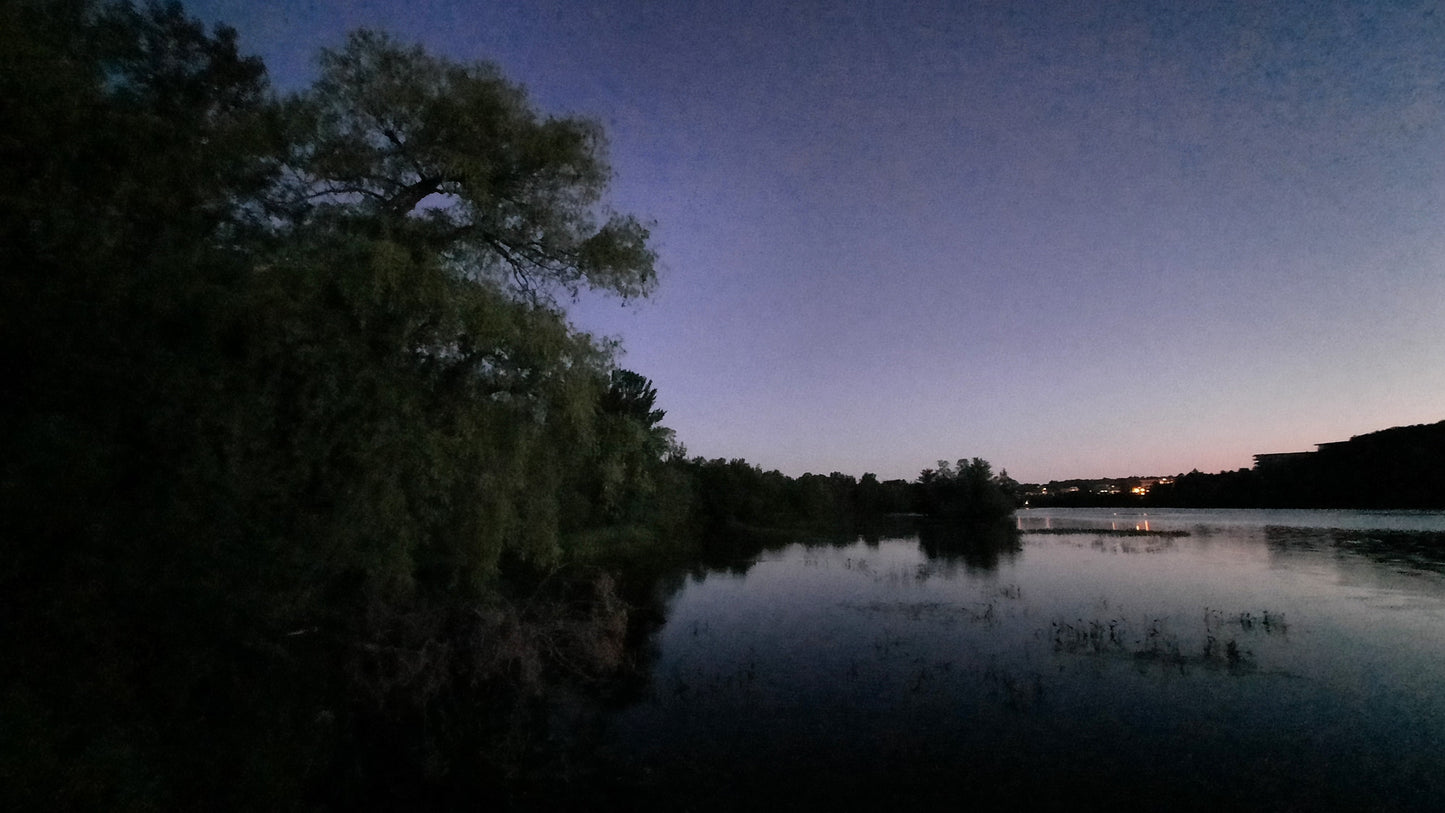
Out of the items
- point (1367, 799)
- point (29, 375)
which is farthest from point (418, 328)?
point (1367, 799)

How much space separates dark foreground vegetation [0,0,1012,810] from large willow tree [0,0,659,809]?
0.16 feet

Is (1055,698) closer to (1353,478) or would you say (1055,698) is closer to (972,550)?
(972,550)

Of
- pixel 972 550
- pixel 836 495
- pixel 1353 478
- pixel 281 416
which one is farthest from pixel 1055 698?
pixel 836 495

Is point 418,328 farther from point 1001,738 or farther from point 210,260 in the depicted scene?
point 1001,738

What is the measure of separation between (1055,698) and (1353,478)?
112466mm

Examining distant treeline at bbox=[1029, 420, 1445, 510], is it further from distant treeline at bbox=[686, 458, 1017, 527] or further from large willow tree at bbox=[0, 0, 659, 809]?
large willow tree at bbox=[0, 0, 659, 809]

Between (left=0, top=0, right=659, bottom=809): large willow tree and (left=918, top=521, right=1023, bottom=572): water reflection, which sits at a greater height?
(left=0, top=0, right=659, bottom=809): large willow tree

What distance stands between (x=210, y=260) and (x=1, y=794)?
722cm

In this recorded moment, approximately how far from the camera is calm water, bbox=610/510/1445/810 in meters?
9.03

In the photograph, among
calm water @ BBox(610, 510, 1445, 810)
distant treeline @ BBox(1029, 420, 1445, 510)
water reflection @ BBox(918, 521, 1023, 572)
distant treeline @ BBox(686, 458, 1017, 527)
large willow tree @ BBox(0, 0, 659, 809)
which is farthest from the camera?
distant treeline @ BBox(1029, 420, 1445, 510)

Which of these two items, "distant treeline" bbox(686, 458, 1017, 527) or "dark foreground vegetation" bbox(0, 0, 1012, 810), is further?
"distant treeline" bbox(686, 458, 1017, 527)

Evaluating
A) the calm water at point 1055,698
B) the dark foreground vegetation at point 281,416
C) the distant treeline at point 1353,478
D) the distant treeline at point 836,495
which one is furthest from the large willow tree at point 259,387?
the distant treeline at point 1353,478

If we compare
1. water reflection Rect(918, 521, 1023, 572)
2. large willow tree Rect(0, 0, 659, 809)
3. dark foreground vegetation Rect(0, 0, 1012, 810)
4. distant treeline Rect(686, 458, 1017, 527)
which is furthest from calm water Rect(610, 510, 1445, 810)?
distant treeline Rect(686, 458, 1017, 527)

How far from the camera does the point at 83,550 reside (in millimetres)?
7832
